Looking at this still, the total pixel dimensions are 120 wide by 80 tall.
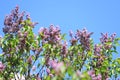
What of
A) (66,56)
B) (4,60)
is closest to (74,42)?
(66,56)

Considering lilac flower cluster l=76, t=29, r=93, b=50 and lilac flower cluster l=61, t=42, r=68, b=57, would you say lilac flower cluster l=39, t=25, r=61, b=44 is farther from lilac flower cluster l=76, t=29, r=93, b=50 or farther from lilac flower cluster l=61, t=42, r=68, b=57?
lilac flower cluster l=76, t=29, r=93, b=50

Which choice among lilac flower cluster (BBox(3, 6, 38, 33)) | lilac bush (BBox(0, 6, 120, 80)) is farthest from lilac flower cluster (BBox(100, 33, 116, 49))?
lilac flower cluster (BBox(3, 6, 38, 33))

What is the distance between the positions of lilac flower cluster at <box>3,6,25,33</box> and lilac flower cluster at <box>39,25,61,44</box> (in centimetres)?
74

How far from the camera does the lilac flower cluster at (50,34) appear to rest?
24.2ft

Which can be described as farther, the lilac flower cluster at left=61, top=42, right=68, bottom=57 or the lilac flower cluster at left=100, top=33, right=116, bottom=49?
the lilac flower cluster at left=100, top=33, right=116, bottom=49

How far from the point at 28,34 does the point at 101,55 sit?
2.01 m

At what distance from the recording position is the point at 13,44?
24.4 feet

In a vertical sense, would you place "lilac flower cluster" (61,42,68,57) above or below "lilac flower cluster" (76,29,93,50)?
below

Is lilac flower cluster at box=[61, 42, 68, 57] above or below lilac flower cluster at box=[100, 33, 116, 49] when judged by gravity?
below

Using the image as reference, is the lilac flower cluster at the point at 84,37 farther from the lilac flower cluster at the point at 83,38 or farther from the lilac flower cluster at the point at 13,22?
the lilac flower cluster at the point at 13,22

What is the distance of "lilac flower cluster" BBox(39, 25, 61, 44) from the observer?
24.2 ft

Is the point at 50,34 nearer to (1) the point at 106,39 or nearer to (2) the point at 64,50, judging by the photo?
(2) the point at 64,50

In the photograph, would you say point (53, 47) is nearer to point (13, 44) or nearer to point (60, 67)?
point (13, 44)

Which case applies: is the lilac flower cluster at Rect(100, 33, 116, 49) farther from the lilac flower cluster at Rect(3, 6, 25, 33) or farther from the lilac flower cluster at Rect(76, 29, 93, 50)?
the lilac flower cluster at Rect(3, 6, 25, 33)
